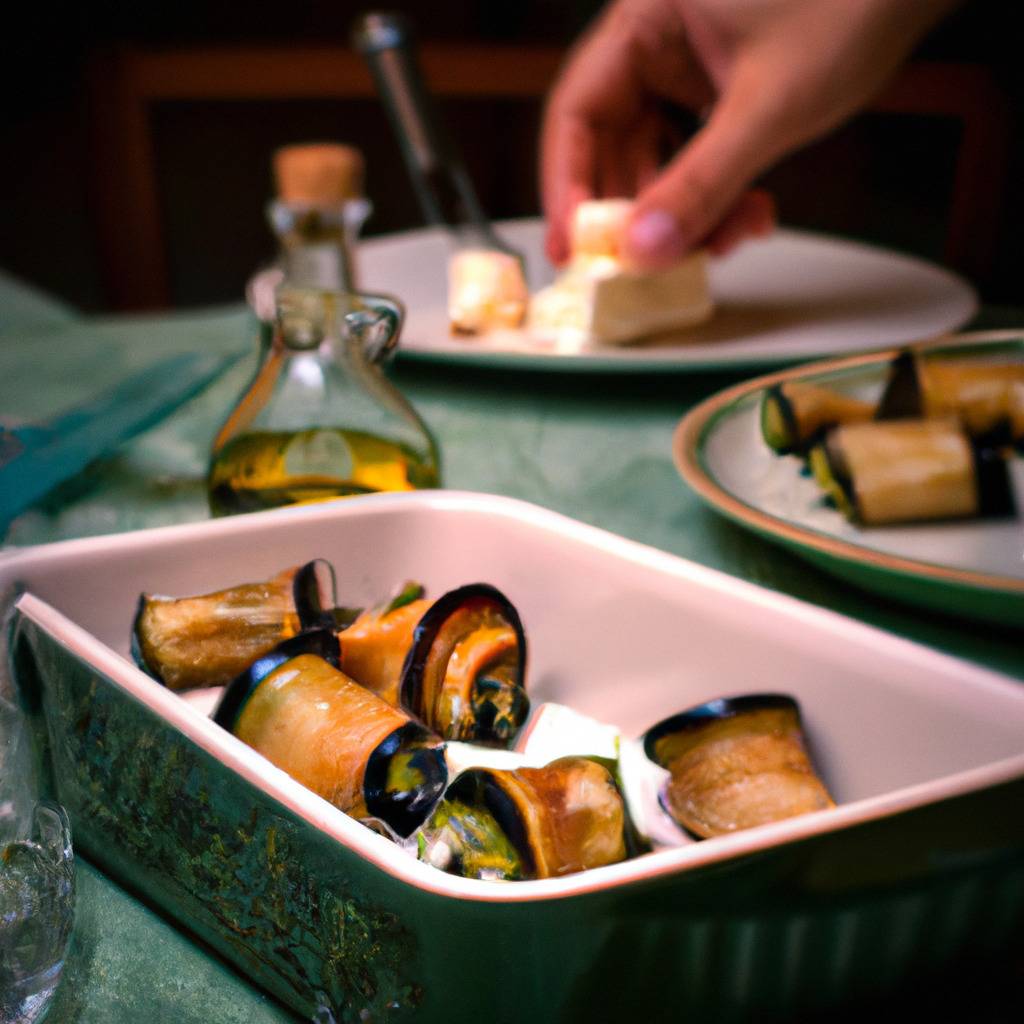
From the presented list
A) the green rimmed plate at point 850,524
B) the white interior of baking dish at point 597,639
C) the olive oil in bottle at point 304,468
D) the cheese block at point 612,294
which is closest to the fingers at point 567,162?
the cheese block at point 612,294

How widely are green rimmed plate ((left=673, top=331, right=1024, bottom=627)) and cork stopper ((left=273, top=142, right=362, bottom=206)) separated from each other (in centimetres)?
38

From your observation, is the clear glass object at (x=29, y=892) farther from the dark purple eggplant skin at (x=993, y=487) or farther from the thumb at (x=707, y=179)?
the thumb at (x=707, y=179)

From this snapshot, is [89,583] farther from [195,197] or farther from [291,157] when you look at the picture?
[195,197]

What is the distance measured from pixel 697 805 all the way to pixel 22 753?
0.70 ft

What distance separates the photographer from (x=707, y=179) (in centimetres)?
94

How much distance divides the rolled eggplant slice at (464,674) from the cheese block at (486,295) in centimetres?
55

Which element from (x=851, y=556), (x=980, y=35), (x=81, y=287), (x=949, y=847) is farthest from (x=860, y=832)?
(x=81, y=287)

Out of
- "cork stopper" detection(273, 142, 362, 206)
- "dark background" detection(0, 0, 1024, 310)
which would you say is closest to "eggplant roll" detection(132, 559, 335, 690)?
"cork stopper" detection(273, 142, 362, 206)

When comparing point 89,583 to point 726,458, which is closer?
point 89,583

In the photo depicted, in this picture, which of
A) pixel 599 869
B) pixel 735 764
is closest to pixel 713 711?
pixel 735 764

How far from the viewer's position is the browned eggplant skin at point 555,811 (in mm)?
278

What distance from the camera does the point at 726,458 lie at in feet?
2.06

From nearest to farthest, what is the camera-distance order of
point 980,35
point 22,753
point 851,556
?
point 22,753, point 851,556, point 980,35

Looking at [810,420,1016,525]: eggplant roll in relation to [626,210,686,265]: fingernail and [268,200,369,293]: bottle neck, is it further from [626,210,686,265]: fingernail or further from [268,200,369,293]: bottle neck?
[268,200,369,293]: bottle neck
